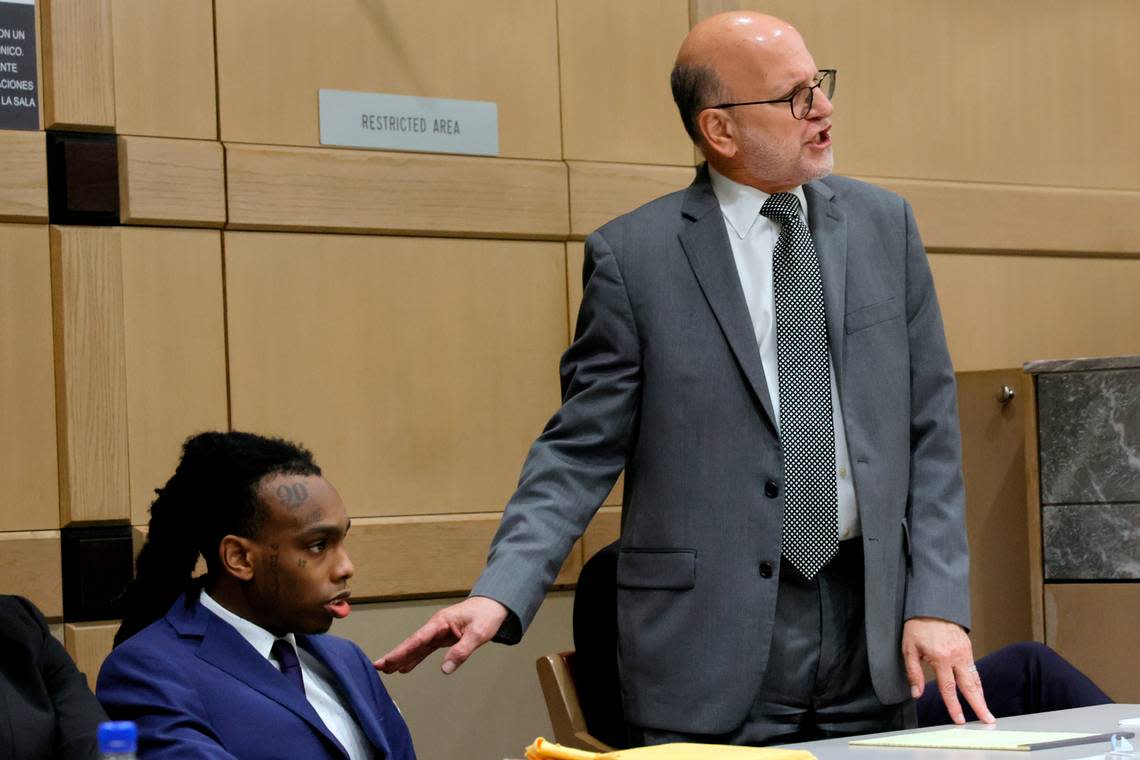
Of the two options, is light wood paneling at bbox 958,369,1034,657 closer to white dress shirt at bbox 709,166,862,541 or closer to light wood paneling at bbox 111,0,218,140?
white dress shirt at bbox 709,166,862,541

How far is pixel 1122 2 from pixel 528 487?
381 centimetres

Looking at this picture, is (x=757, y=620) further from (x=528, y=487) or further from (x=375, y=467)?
(x=375, y=467)

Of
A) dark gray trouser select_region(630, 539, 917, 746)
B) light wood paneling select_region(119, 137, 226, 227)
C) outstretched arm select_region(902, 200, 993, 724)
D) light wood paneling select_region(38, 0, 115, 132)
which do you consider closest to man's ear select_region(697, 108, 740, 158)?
outstretched arm select_region(902, 200, 993, 724)

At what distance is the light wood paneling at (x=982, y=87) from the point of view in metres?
4.91

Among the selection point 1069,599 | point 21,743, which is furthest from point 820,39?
point 21,743

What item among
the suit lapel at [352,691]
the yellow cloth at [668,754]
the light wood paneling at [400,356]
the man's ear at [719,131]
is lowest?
the suit lapel at [352,691]

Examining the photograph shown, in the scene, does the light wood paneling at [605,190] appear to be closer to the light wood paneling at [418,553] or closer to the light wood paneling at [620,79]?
the light wood paneling at [620,79]

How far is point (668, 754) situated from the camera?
1911 mm

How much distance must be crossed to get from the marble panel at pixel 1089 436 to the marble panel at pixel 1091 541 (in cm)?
3

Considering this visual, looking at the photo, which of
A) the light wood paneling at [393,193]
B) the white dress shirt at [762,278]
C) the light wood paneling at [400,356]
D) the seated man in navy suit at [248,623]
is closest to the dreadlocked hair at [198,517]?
the seated man in navy suit at [248,623]

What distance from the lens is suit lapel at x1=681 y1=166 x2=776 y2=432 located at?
259cm

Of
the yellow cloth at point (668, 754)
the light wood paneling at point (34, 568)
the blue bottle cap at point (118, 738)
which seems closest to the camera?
the blue bottle cap at point (118, 738)

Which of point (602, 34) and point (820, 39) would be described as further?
point (820, 39)

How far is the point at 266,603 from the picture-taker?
103 inches
